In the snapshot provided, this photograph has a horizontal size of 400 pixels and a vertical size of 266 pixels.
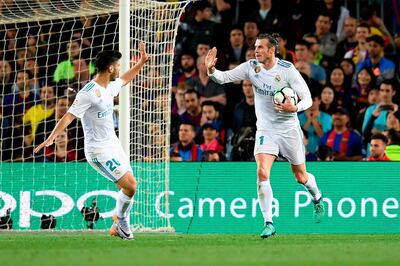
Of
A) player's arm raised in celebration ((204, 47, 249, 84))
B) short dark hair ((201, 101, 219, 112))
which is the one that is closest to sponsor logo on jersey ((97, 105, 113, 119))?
player's arm raised in celebration ((204, 47, 249, 84))

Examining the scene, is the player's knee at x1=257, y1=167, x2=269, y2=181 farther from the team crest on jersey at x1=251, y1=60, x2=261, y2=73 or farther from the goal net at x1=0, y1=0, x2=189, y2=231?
the goal net at x1=0, y1=0, x2=189, y2=231

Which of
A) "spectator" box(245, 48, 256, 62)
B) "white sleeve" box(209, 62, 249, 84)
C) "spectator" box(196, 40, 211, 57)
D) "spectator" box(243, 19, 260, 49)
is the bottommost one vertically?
"white sleeve" box(209, 62, 249, 84)

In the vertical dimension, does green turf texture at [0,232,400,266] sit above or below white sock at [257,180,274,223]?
below

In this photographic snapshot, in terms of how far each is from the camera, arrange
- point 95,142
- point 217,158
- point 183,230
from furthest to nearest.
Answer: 1. point 217,158
2. point 183,230
3. point 95,142

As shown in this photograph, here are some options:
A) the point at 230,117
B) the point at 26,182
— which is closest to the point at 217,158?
the point at 230,117

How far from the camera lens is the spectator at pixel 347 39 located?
20938 mm

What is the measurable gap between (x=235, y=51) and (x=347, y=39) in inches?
82.3

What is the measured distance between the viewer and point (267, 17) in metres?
Result: 21.6

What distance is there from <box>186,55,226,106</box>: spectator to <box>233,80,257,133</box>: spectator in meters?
0.75

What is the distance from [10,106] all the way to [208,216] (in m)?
4.68

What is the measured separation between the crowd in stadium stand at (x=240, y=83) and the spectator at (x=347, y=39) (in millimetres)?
23

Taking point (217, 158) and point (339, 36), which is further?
point (339, 36)

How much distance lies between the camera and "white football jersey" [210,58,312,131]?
14594 millimetres

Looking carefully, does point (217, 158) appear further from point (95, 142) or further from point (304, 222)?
point (95, 142)
